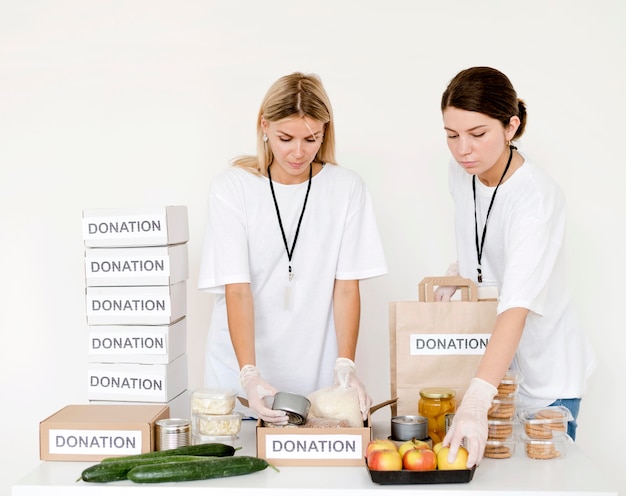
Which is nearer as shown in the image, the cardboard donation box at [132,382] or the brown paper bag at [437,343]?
the brown paper bag at [437,343]

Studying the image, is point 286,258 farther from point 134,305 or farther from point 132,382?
point 132,382

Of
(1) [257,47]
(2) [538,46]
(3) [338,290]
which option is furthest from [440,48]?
(3) [338,290]

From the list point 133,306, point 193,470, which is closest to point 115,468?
point 193,470

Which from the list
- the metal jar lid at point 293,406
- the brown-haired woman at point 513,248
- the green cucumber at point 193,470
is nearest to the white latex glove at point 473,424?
the brown-haired woman at point 513,248

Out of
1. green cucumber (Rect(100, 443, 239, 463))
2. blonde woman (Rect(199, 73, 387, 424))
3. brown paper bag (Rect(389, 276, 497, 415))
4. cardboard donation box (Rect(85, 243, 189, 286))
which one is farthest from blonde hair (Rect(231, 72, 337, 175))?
green cucumber (Rect(100, 443, 239, 463))

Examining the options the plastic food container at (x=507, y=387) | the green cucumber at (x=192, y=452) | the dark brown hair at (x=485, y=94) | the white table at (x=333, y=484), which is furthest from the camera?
the dark brown hair at (x=485, y=94)

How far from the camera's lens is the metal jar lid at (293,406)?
6.39 ft

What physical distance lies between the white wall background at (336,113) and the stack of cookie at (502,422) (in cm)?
165

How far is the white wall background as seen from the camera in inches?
142

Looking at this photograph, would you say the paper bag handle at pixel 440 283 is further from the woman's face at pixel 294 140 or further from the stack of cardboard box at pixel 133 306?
the stack of cardboard box at pixel 133 306

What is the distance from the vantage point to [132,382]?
236 centimetres

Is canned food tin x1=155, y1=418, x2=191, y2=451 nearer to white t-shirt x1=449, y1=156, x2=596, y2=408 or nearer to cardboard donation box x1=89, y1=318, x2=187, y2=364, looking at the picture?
cardboard donation box x1=89, y1=318, x2=187, y2=364

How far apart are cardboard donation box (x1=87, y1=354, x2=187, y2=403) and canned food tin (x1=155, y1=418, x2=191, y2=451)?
0.34 metres

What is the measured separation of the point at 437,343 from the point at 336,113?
5.72 ft
